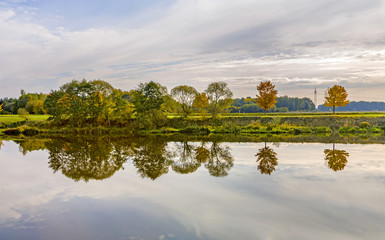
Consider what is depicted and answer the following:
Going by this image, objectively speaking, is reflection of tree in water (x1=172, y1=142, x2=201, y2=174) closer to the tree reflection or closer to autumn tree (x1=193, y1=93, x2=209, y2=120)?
the tree reflection

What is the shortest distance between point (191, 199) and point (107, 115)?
3545cm

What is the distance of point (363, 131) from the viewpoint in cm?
3606

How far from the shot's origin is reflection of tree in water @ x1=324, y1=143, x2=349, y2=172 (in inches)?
563

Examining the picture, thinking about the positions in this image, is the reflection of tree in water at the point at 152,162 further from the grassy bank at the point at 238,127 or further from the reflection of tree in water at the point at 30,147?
the grassy bank at the point at 238,127

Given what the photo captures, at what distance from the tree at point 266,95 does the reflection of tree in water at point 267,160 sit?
1226 inches

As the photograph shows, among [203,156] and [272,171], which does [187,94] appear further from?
[272,171]

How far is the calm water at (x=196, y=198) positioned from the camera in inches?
278

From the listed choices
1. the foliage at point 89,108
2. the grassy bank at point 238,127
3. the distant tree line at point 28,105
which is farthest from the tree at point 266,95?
the distant tree line at point 28,105

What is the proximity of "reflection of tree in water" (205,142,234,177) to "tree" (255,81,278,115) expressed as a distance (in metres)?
31.5

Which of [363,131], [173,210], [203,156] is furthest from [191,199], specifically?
[363,131]

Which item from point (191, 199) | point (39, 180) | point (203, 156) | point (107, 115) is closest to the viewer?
point (191, 199)

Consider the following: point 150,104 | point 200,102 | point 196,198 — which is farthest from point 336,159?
point 200,102

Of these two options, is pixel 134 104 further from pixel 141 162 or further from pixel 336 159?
pixel 336 159

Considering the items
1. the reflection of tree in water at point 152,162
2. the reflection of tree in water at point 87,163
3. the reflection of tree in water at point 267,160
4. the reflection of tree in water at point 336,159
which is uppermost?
the reflection of tree in water at point 336,159
